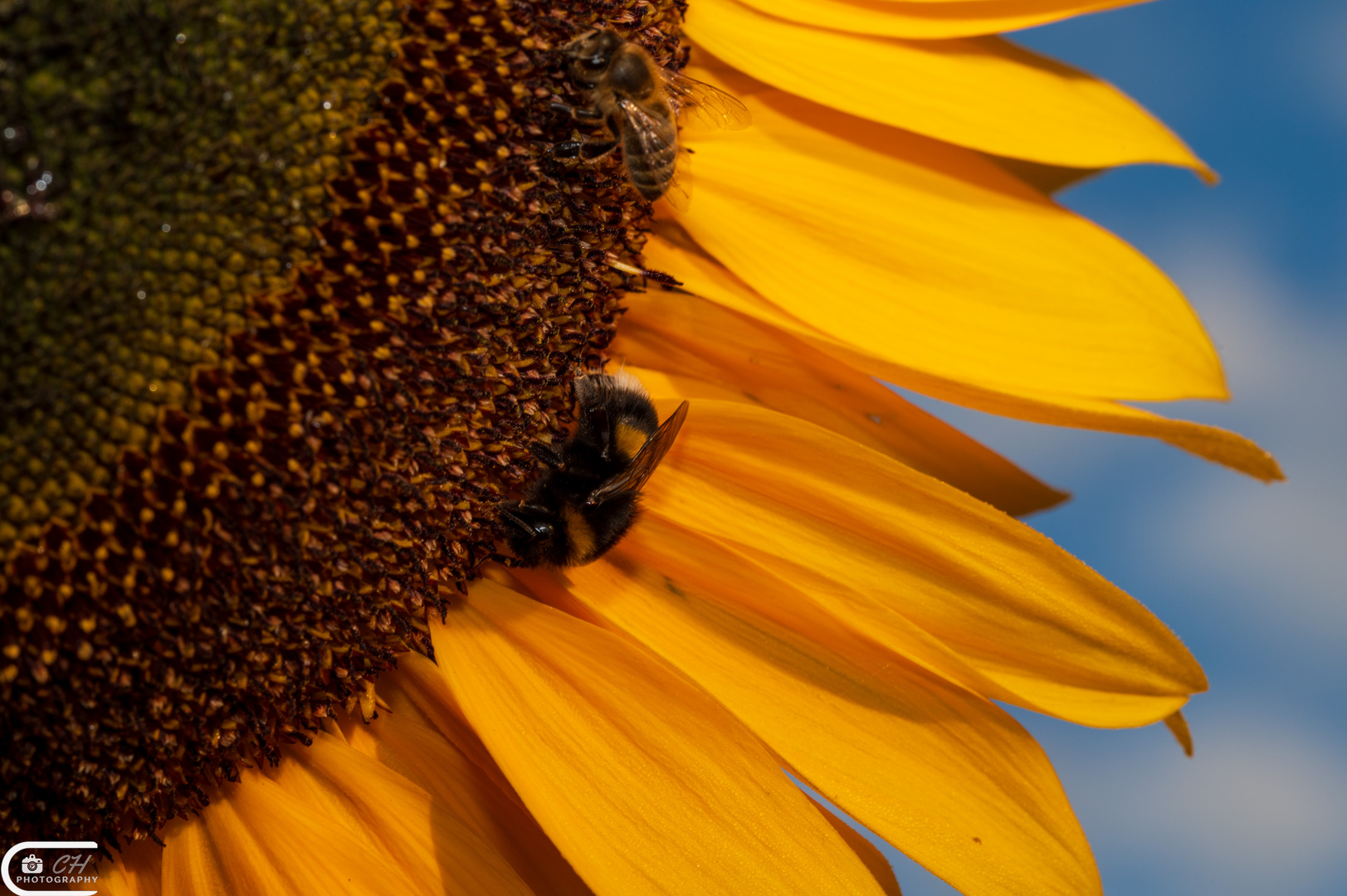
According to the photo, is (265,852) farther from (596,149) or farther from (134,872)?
(596,149)

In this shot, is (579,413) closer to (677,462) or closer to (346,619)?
(677,462)

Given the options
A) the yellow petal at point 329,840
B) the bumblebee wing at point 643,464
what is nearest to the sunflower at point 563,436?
the yellow petal at point 329,840

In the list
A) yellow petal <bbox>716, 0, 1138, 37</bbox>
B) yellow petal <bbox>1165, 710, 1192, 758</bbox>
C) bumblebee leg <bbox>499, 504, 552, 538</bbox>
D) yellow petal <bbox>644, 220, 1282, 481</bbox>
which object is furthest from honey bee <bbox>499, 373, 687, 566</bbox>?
yellow petal <bbox>1165, 710, 1192, 758</bbox>

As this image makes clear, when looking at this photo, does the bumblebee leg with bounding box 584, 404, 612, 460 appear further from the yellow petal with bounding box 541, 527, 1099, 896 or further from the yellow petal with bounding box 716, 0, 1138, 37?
the yellow petal with bounding box 716, 0, 1138, 37

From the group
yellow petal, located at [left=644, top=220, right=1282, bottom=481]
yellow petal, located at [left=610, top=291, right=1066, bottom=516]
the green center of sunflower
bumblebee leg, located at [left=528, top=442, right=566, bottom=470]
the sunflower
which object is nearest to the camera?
the green center of sunflower

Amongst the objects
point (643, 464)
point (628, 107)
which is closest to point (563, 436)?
point (643, 464)

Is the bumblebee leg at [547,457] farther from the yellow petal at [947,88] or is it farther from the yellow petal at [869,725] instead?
the yellow petal at [947,88]
